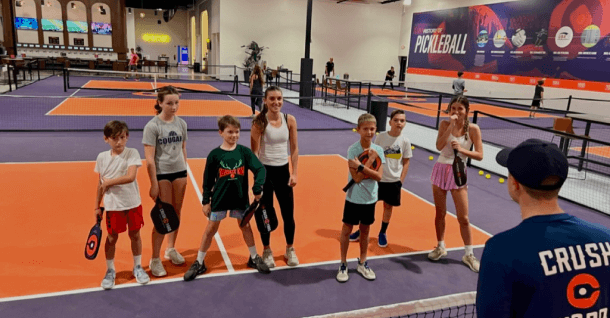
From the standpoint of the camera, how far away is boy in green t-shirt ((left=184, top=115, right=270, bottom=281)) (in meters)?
4.00

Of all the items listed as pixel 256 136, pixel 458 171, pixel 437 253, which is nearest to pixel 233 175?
pixel 256 136

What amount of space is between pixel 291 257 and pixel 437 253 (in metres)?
1.69

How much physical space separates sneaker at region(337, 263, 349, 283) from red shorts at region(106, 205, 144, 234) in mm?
2001

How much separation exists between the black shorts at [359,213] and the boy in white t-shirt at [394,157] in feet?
2.73

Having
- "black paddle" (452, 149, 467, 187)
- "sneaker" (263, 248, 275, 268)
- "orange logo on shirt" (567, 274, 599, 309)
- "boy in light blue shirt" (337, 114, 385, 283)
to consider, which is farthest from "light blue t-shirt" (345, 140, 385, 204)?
"orange logo on shirt" (567, 274, 599, 309)

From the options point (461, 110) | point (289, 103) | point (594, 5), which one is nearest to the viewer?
point (461, 110)

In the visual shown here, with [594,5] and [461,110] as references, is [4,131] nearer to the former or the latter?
[461,110]

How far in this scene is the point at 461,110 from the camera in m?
4.52

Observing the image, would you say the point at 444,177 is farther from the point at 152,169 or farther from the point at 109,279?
the point at 109,279

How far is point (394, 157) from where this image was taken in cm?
488

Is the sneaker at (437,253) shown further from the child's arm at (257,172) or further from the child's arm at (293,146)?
the child's arm at (257,172)

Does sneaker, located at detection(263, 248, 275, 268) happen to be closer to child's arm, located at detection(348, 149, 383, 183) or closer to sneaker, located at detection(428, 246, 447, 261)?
child's arm, located at detection(348, 149, 383, 183)

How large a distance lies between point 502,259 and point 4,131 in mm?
12349

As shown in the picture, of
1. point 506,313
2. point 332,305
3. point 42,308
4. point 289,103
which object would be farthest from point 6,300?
point 289,103
